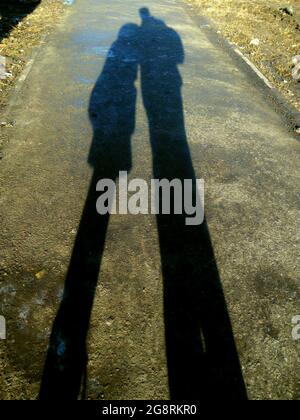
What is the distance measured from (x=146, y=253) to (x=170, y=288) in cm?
51

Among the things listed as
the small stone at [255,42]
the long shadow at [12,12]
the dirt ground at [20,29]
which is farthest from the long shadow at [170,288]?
the long shadow at [12,12]

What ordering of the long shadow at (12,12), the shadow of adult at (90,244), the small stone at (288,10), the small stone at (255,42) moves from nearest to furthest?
the shadow of adult at (90,244)
the long shadow at (12,12)
the small stone at (255,42)
the small stone at (288,10)

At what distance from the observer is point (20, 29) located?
9.30m

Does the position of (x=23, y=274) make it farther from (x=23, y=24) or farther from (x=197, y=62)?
(x=23, y=24)

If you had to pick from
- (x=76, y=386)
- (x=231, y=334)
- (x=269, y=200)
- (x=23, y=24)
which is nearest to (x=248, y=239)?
(x=269, y=200)

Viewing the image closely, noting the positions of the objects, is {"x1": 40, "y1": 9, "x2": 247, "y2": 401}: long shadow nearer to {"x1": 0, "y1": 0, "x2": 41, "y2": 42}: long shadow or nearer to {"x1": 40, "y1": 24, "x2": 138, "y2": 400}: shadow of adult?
{"x1": 40, "y1": 24, "x2": 138, "y2": 400}: shadow of adult

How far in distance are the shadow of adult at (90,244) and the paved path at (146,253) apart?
16 mm

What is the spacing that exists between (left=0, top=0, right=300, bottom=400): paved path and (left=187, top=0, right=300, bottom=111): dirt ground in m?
1.57

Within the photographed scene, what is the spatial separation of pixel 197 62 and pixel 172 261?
253 inches

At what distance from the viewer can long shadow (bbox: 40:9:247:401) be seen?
8.87 ft

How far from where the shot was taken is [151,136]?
217 inches

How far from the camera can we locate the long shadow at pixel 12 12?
911 cm

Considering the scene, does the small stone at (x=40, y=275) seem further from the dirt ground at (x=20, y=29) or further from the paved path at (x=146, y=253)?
the dirt ground at (x=20, y=29)

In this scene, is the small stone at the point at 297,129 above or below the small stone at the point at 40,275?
above
